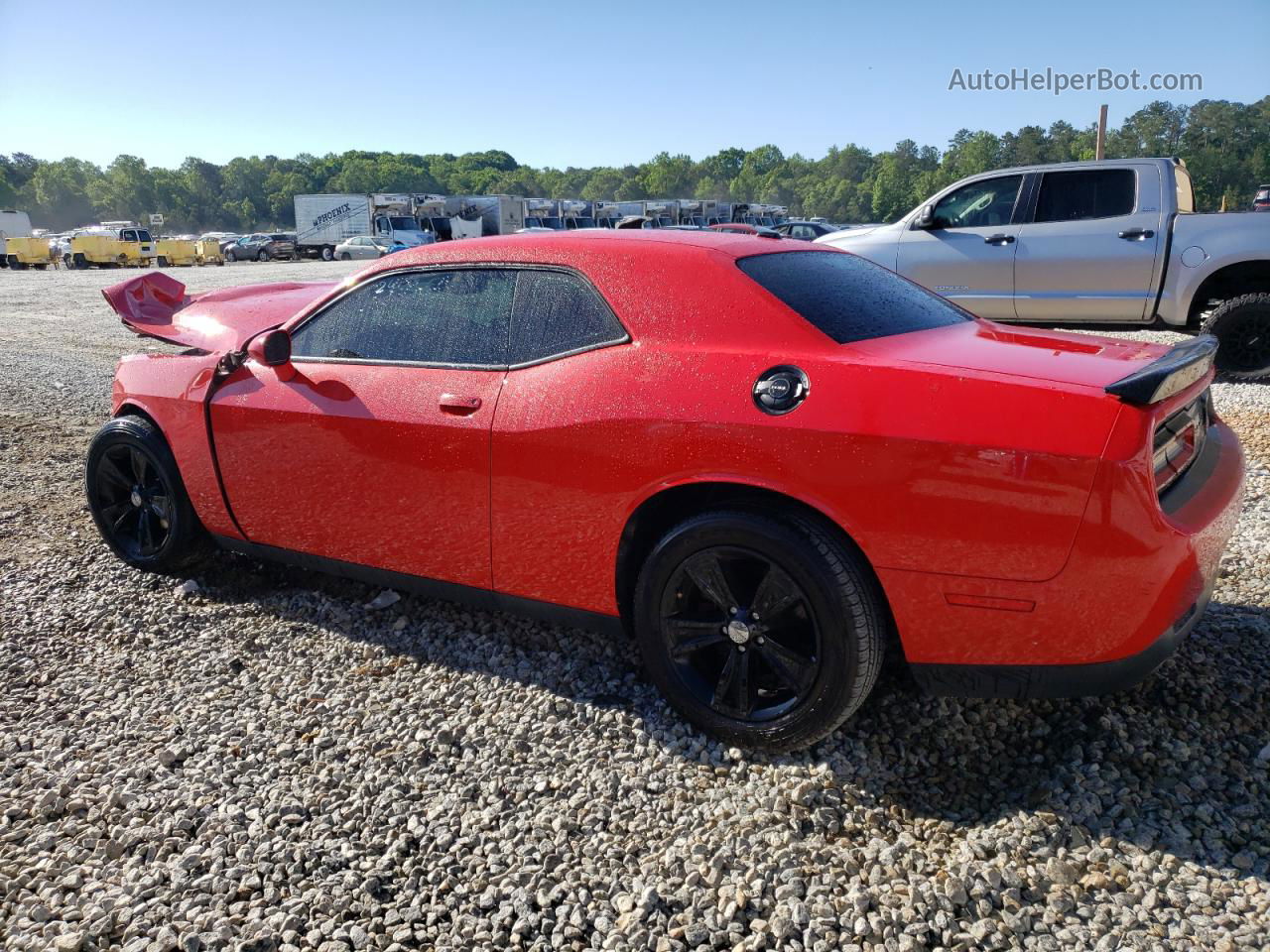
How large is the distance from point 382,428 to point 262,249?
52044 millimetres

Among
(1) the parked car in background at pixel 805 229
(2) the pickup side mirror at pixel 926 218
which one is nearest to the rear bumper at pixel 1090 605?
(2) the pickup side mirror at pixel 926 218

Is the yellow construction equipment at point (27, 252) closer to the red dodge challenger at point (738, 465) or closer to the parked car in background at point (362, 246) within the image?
the parked car in background at point (362, 246)

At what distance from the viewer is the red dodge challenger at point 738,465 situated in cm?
222

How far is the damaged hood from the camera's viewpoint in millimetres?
4805

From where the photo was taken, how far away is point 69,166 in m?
158

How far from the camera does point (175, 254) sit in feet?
145

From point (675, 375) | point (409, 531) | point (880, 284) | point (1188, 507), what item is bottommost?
point (409, 531)

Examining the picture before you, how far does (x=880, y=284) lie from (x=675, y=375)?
1073 mm

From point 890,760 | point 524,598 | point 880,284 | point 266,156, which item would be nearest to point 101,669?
point 524,598

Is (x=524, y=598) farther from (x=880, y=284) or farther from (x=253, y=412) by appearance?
(x=880, y=284)

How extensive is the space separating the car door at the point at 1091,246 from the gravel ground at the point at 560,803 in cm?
473

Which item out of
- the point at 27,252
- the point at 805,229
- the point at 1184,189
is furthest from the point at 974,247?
the point at 27,252

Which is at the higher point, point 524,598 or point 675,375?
point 675,375

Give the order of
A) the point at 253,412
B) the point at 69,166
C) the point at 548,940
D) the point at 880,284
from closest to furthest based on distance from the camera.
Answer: the point at 548,940, the point at 880,284, the point at 253,412, the point at 69,166
